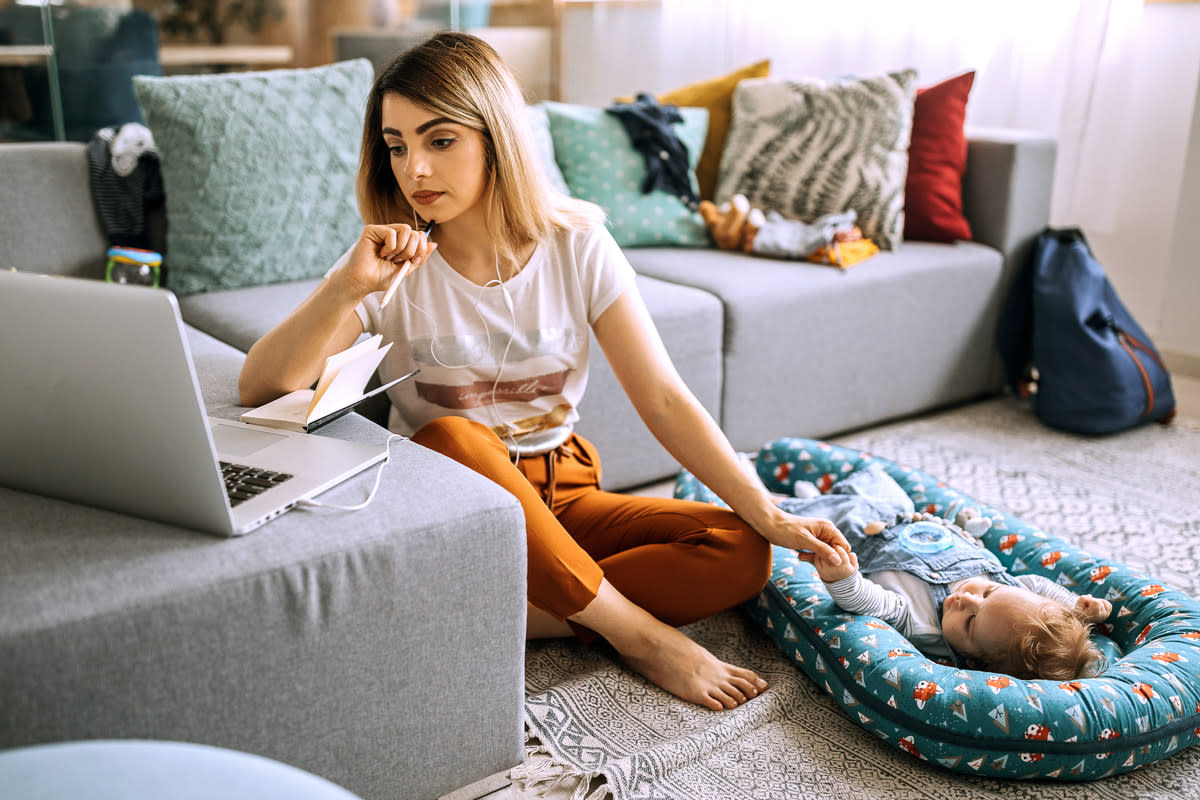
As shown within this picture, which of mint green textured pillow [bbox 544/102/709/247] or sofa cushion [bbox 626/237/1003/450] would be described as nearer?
sofa cushion [bbox 626/237/1003/450]

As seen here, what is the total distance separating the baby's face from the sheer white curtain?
1865 mm

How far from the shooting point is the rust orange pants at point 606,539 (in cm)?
134

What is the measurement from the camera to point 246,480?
3.68ft

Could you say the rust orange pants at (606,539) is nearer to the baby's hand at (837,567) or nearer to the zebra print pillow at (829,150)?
the baby's hand at (837,567)

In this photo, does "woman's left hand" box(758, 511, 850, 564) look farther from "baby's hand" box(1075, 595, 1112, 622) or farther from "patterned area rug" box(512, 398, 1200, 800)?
"baby's hand" box(1075, 595, 1112, 622)

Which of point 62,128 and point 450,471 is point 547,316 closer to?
point 450,471

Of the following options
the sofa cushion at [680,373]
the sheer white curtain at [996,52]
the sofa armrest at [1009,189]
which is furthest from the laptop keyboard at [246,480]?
the sheer white curtain at [996,52]

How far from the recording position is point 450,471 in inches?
46.7

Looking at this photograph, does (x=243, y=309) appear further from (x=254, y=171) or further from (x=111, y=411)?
(x=111, y=411)

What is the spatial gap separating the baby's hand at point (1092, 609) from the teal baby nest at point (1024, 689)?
0.16 feet

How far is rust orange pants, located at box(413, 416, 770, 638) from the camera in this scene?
1.34 meters

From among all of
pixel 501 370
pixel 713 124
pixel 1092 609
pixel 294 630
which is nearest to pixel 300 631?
pixel 294 630

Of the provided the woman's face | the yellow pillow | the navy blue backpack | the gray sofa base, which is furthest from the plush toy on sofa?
the gray sofa base

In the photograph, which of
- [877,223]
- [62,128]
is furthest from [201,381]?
[62,128]
